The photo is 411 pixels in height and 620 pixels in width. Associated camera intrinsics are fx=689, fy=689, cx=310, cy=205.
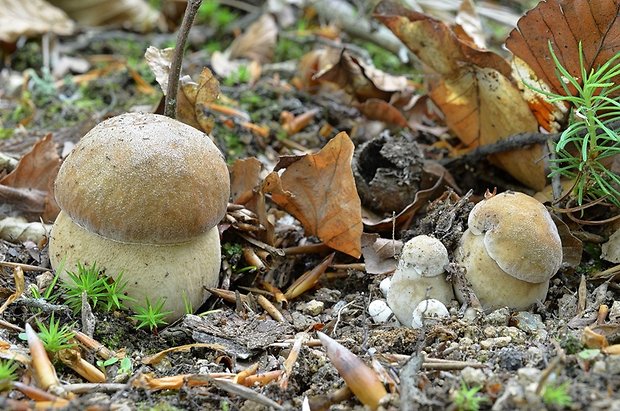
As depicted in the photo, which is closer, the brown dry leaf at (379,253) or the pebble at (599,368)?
the pebble at (599,368)

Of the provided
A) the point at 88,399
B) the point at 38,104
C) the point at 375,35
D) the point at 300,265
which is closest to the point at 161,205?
the point at 88,399

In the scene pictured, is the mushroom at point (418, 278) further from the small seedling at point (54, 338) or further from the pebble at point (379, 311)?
the small seedling at point (54, 338)

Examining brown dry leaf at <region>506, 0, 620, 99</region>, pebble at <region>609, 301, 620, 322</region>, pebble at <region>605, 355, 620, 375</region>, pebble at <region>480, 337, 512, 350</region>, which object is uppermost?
brown dry leaf at <region>506, 0, 620, 99</region>

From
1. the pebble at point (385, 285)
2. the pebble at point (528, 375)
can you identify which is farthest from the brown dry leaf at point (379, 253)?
the pebble at point (528, 375)

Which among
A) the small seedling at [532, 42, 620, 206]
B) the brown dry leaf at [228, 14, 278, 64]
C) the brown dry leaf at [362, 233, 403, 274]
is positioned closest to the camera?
the small seedling at [532, 42, 620, 206]

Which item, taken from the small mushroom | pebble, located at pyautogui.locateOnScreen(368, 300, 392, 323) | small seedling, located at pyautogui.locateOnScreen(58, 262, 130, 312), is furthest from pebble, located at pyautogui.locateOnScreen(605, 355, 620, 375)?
small seedling, located at pyautogui.locateOnScreen(58, 262, 130, 312)

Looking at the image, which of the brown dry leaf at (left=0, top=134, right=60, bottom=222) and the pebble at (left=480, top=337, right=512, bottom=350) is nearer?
the pebble at (left=480, top=337, right=512, bottom=350)

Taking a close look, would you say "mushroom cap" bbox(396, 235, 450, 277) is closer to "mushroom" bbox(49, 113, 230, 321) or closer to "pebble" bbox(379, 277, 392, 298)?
"pebble" bbox(379, 277, 392, 298)

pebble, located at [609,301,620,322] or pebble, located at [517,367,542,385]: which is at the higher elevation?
pebble, located at [517,367,542,385]
